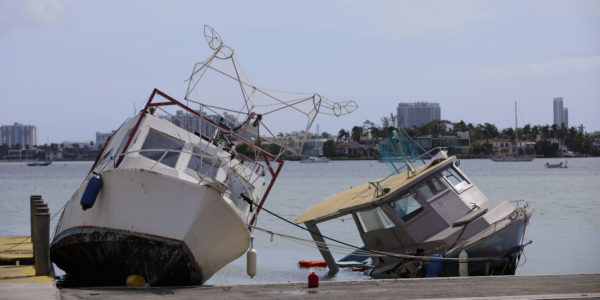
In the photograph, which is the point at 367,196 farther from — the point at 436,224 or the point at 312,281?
the point at 312,281

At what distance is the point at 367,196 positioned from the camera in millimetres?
20984

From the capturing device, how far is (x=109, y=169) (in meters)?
16.8

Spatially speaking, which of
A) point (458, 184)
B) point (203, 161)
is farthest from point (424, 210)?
point (203, 161)

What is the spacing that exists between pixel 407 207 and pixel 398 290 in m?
6.85

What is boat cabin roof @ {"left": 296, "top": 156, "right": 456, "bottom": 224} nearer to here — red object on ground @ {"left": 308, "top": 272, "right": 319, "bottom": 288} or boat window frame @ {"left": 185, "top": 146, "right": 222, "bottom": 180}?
boat window frame @ {"left": 185, "top": 146, "right": 222, "bottom": 180}

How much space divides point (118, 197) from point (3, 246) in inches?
300

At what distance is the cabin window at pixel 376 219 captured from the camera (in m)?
21.1

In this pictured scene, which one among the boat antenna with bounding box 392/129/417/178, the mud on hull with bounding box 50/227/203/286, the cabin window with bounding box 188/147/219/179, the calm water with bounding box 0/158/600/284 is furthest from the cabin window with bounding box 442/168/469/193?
the mud on hull with bounding box 50/227/203/286

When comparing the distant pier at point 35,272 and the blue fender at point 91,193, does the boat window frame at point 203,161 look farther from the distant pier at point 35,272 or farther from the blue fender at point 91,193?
the distant pier at point 35,272

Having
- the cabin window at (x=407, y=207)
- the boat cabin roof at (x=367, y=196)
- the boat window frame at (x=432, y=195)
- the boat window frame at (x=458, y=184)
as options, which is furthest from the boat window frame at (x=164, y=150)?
the boat window frame at (x=458, y=184)

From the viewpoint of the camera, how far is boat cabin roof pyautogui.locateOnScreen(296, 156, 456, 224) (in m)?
20.0

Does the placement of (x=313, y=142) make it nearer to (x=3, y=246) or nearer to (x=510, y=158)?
(x=3, y=246)

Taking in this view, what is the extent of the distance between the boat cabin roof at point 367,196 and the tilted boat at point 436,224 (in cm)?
2

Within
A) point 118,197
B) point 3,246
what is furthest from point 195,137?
point 3,246
